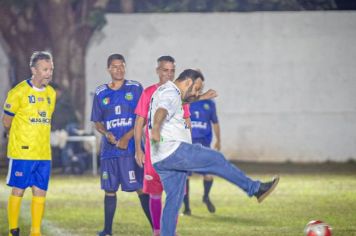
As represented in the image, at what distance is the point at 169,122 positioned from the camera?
9672 millimetres

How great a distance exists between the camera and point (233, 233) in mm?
11875

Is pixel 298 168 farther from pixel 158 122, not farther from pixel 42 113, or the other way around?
pixel 158 122

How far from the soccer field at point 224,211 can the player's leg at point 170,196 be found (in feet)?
7.28

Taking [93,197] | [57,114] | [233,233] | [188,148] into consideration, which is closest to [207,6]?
[57,114]

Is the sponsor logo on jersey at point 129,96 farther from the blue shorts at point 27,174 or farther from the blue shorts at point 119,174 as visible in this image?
the blue shorts at point 27,174

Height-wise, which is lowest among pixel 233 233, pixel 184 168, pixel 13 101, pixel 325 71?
pixel 233 233

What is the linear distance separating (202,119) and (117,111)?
11.3 feet

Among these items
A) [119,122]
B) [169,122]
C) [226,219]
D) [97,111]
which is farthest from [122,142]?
[226,219]

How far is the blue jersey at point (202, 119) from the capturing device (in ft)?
48.6

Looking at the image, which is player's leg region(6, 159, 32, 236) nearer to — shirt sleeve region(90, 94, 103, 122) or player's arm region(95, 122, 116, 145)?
player's arm region(95, 122, 116, 145)

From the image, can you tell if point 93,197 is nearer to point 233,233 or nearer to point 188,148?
point 233,233

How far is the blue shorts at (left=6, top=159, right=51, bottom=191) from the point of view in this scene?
10664 mm

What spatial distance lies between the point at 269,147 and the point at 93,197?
31.0ft

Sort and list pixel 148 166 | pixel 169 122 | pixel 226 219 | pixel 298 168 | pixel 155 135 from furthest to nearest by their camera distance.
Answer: pixel 298 168 → pixel 226 219 → pixel 148 166 → pixel 169 122 → pixel 155 135
